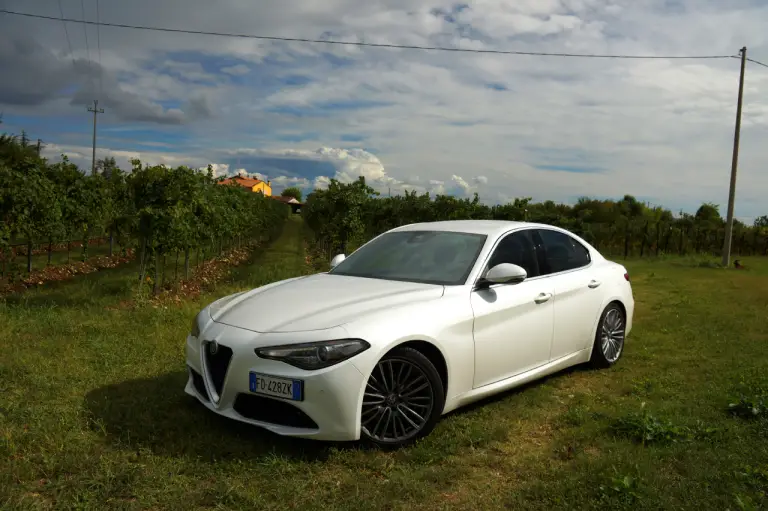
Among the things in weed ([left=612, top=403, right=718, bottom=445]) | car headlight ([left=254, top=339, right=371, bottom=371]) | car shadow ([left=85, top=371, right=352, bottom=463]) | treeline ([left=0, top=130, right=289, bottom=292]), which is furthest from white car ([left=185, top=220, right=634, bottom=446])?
treeline ([left=0, top=130, right=289, bottom=292])

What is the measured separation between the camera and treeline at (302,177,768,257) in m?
20.6

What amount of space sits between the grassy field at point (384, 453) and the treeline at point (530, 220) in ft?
48.4

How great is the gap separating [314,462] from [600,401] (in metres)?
2.65

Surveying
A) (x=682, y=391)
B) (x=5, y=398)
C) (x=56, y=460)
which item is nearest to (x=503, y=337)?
(x=682, y=391)

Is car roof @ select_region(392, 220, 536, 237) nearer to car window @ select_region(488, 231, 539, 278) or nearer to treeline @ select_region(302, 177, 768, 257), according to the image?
car window @ select_region(488, 231, 539, 278)

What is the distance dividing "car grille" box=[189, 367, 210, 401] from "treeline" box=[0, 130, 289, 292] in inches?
297

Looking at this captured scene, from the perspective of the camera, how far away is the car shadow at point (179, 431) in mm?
3637

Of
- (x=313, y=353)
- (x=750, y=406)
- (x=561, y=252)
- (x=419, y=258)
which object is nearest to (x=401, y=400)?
(x=313, y=353)

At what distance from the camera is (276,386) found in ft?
11.3

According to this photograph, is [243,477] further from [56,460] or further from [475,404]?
[475,404]

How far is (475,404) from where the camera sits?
4.73 m

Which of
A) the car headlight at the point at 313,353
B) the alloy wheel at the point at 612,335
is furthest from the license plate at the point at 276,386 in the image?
the alloy wheel at the point at 612,335

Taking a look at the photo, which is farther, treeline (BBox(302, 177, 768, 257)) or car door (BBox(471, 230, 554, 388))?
treeline (BBox(302, 177, 768, 257))

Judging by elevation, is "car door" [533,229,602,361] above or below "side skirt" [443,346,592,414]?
above
